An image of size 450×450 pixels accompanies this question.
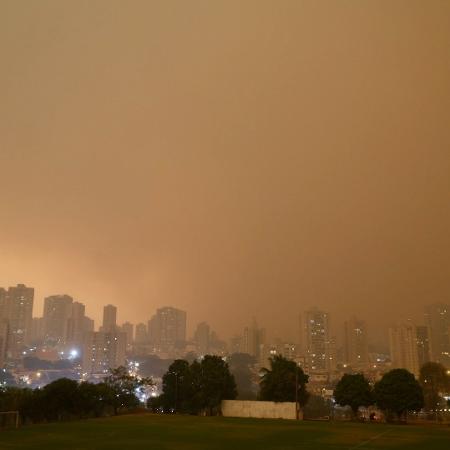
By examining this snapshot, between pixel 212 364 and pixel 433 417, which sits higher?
pixel 212 364

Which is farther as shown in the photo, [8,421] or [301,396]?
[301,396]

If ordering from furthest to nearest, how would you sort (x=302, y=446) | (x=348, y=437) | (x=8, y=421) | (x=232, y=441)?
(x=8, y=421)
(x=348, y=437)
(x=232, y=441)
(x=302, y=446)

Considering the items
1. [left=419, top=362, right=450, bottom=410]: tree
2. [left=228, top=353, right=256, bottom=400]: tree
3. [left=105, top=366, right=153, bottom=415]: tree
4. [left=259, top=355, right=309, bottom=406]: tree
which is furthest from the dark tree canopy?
[left=228, top=353, right=256, bottom=400]: tree

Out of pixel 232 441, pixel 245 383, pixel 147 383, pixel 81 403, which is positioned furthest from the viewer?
pixel 245 383

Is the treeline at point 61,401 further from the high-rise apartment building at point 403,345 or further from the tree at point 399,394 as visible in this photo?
the high-rise apartment building at point 403,345

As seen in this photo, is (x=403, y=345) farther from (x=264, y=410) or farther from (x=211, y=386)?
(x=264, y=410)

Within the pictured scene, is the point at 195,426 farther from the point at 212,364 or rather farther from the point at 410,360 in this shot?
the point at 410,360

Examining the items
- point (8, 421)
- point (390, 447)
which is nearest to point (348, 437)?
point (390, 447)
